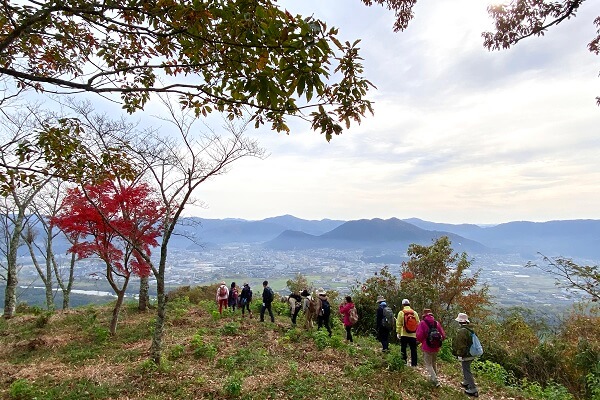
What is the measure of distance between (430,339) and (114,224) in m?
11.2

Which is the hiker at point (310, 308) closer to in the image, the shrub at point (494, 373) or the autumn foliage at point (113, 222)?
the shrub at point (494, 373)

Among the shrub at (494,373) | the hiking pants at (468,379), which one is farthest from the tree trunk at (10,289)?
the shrub at (494,373)

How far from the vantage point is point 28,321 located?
15109 mm

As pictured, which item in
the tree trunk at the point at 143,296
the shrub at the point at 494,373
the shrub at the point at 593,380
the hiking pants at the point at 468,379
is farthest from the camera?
the tree trunk at the point at 143,296

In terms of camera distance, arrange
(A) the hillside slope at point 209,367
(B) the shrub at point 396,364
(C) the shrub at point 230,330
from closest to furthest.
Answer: (A) the hillside slope at point 209,367 → (B) the shrub at point 396,364 → (C) the shrub at point 230,330

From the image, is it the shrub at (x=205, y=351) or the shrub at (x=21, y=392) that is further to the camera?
the shrub at (x=205, y=351)

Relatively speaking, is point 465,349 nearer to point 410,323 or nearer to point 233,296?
point 410,323

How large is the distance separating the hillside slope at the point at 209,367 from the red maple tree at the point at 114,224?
2199 mm

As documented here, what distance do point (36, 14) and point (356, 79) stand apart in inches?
128

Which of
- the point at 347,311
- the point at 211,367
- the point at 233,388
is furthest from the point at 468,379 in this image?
the point at 211,367

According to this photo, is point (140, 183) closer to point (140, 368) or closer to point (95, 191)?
point (95, 191)

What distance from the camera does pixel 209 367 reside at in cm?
889

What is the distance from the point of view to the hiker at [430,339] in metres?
8.26

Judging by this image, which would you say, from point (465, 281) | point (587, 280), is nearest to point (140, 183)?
point (587, 280)
